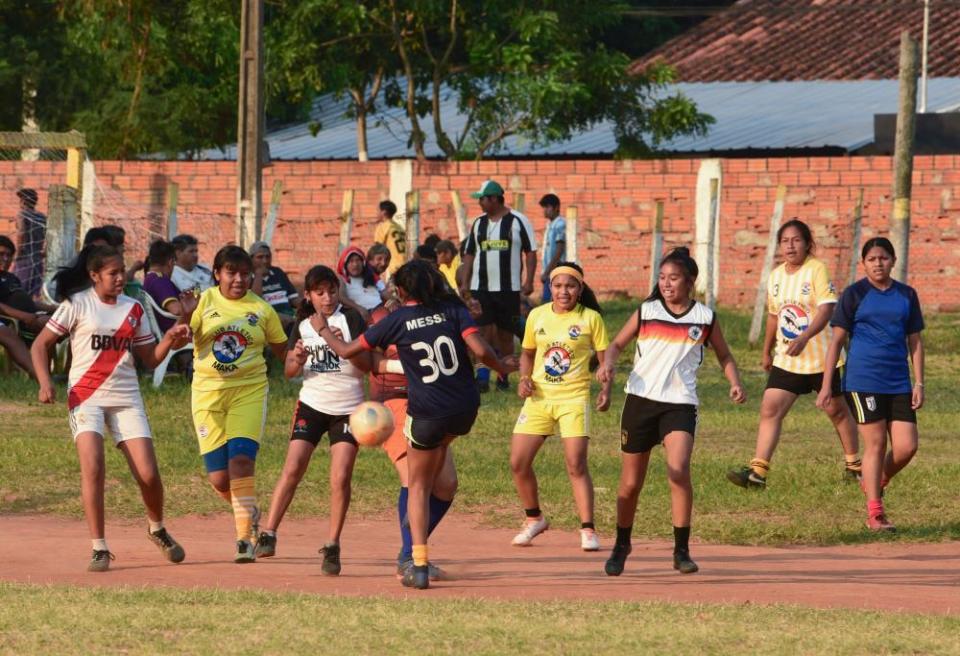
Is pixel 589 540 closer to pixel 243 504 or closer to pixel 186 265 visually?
pixel 243 504

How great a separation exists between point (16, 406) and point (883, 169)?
14.6 meters

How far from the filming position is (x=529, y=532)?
427 inches

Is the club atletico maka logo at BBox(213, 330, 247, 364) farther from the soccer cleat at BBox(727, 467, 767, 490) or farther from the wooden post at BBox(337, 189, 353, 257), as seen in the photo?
the wooden post at BBox(337, 189, 353, 257)

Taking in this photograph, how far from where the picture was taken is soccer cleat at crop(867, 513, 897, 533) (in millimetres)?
11305

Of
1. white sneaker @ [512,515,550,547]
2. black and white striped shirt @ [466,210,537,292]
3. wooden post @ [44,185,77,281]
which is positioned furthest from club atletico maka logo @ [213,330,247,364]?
wooden post @ [44,185,77,281]

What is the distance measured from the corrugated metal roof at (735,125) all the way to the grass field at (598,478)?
15.2 metres

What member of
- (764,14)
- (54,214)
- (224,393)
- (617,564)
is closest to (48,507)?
(224,393)

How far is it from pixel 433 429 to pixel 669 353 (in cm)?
149

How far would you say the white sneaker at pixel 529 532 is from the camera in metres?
10.8

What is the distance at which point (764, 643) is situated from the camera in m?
7.46

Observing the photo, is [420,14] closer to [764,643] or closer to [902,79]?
[902,79]

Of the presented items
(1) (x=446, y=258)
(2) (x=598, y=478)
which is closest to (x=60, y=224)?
(1) (x=446, y=258)

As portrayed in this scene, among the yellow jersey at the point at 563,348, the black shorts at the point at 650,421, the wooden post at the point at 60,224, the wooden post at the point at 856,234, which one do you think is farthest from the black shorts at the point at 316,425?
the wooden post at the point at 856,234

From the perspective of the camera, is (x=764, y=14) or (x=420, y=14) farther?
(x=764, y=14)
